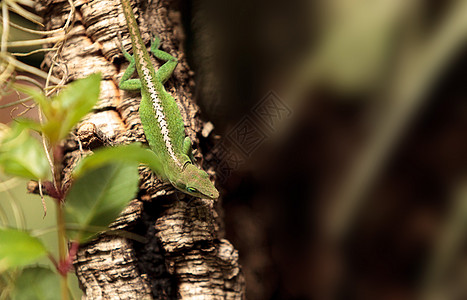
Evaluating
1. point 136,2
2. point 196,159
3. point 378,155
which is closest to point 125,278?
point 196,159

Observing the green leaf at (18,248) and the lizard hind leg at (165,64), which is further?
the lizard hind leg at (165,64)

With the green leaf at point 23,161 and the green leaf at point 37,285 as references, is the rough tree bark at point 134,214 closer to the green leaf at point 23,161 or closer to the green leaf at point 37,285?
the green leaf at point 37,285

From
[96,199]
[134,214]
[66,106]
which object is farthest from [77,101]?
[134,214]

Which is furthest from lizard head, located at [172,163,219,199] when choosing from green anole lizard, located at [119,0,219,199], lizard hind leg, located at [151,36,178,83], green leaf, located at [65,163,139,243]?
green leaf, located at [65,163,139,243]

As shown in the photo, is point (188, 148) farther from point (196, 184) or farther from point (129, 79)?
point (129, 79)

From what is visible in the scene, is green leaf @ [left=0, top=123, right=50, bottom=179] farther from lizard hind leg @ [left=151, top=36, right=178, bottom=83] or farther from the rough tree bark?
lizard hind leg @ [left=151, top=36, right=178, bottom=83]

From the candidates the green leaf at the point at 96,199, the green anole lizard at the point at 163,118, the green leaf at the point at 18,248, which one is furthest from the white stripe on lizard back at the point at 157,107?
the green leaf at the point at 18,248
